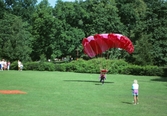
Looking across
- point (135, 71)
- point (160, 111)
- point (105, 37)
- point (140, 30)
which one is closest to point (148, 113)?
point (160, 111)

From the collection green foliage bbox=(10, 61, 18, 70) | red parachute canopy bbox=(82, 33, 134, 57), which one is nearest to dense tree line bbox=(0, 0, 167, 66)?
green foliage bbox=(10, 61, 18, 70)

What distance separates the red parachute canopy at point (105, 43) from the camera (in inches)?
1131

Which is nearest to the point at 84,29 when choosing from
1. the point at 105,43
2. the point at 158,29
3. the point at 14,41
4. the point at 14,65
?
the point at 14,41

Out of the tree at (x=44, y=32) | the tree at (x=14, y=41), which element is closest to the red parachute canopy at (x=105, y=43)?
the tree at (x=14, y=41)

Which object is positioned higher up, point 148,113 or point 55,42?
point 55,42

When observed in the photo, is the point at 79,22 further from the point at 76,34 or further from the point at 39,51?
the point at 39,51

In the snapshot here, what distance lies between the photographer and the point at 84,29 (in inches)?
2606

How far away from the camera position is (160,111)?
14555 mm

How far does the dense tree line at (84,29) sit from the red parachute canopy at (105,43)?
21.5 m

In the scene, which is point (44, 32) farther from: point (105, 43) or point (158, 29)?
point (105, 43)

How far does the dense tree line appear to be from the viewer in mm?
55822

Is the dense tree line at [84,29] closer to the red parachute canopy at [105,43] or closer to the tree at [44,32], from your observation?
the tree at [44,32]

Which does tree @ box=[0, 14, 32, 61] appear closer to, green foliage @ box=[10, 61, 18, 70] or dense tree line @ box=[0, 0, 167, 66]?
dense tree line @ box=[0, 0, 167, 66]

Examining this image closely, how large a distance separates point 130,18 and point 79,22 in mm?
10955
